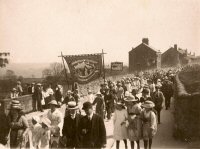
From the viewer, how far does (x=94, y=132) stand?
5.06 metres

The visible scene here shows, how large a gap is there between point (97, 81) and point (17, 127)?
2.44 metres

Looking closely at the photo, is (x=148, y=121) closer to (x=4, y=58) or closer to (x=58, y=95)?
(x=4, y=58)

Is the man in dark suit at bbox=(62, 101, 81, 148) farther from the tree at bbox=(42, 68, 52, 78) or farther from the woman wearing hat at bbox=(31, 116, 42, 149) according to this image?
the tree at bbox=(42, 68, 52, 78)

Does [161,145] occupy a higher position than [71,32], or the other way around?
[71,32]

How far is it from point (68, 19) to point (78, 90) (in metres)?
1.52

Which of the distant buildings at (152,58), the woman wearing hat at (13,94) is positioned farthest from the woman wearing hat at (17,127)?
the distant buildings at (152,58)

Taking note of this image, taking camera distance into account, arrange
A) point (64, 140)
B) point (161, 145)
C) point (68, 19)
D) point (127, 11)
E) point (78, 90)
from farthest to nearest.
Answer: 1. point (78, 90)
2. point (68, 19)
3. point (127, 11)
4. point (161, 145)
5. point (64, 140)

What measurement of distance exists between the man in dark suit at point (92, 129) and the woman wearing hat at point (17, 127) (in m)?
1.08

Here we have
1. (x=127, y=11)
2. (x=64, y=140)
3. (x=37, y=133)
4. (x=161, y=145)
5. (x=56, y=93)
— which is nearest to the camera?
(x=64, y=140)

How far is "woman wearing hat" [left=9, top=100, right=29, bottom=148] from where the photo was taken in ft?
19.1

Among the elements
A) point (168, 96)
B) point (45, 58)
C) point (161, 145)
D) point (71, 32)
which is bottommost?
point (161, 145)

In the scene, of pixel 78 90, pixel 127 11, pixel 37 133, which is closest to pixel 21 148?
pixel 37 133

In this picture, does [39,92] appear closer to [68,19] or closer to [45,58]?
[45,58]

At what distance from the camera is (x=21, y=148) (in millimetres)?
6062
